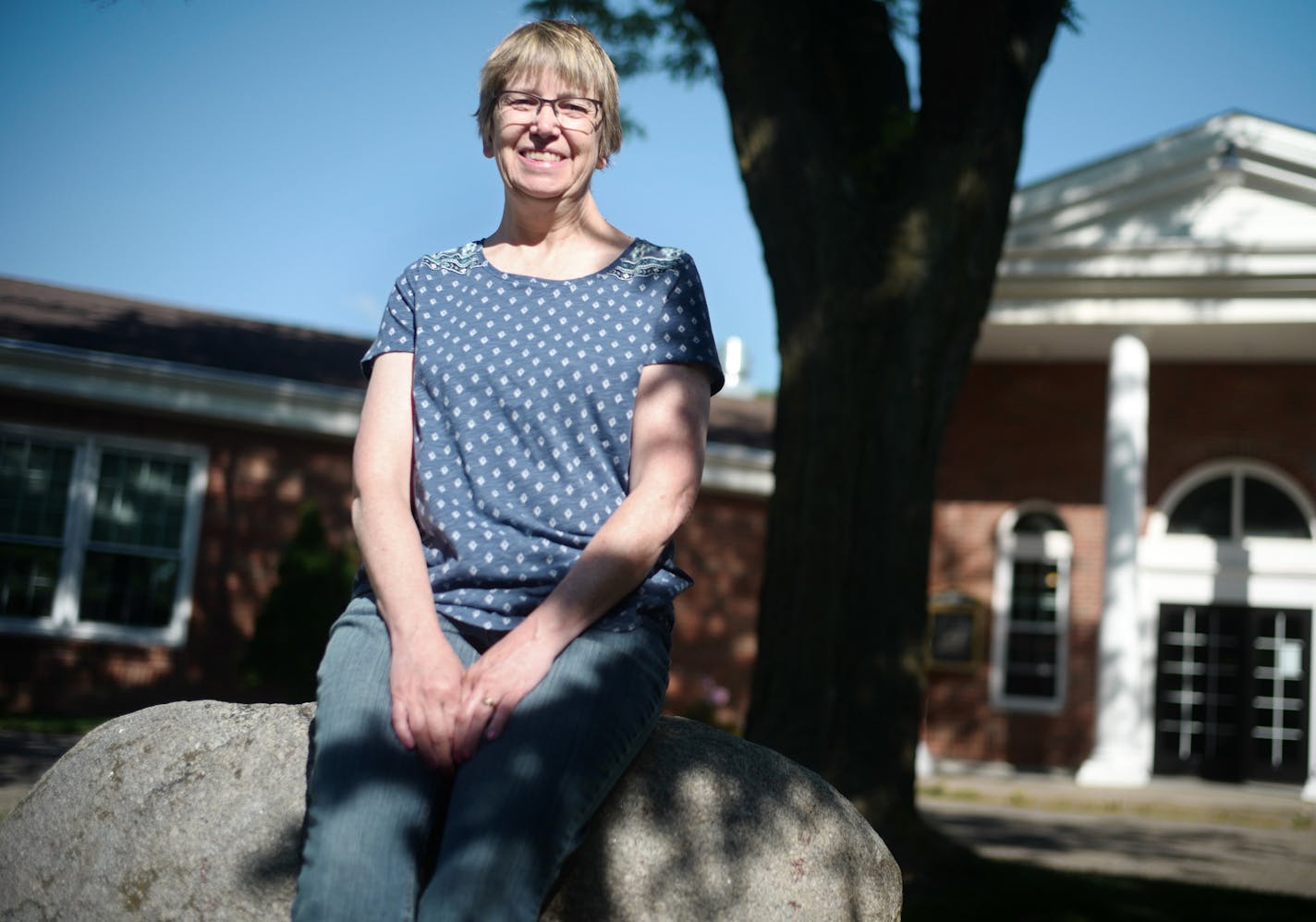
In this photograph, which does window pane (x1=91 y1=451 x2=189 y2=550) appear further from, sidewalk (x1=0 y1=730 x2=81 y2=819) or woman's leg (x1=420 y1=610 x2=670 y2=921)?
woman's leg (x1=420 y1=610 x2=670 y2=921)

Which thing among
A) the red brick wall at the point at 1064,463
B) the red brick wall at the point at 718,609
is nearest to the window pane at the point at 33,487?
the red brick wall at the point at 718,609

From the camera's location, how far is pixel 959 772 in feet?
59.0

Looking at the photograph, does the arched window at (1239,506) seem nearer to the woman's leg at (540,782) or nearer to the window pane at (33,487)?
the window pane at (33,487)

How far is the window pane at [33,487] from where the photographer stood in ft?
47.4

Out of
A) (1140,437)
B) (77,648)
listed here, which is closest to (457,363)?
(77,648)

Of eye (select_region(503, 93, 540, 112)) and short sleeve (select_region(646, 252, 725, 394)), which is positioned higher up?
eye (select_region(503, 93, 540, 112))

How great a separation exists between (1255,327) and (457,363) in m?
16.3

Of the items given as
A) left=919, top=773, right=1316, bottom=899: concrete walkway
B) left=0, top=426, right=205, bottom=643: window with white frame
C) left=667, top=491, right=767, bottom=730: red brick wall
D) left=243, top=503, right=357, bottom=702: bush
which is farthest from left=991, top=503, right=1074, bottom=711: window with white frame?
left=0, top=426, right=205, bottom=643: window with white frame

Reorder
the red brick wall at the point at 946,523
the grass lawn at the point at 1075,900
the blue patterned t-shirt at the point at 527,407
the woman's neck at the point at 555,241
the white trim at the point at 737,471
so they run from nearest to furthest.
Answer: the blue patterned t-shirt at the point at 527,407, the woman's neck at the point at 555,241, the grass lawn at the point at 1075,900, the red brick wall at the point at 946,523, the white trim at the point at 737,471

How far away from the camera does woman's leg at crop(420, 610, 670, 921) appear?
1945mm

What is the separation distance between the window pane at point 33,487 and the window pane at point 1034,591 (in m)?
12.6

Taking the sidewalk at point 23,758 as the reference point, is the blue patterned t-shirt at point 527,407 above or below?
above

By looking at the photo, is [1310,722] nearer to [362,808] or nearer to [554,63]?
[554,63]

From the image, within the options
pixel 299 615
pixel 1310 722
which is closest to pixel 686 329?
pixel 299 615
